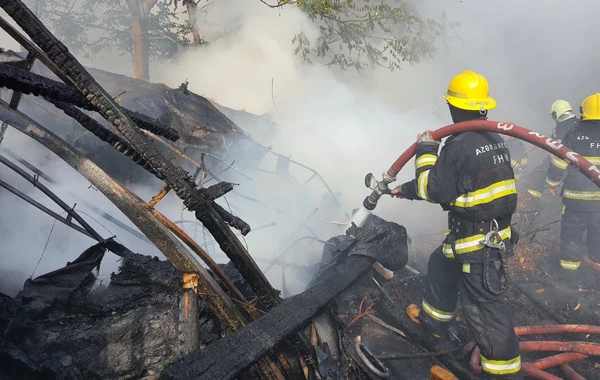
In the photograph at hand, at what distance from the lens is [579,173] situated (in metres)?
5.28

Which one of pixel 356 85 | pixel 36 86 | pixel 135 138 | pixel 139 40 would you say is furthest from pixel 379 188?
pixel 356 85

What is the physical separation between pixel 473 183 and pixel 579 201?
11.4 feet

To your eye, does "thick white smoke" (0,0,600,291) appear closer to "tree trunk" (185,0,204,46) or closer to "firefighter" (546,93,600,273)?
"tree trunk" (185,0,204,46)

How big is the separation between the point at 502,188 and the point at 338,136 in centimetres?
658

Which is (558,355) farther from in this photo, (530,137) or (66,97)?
(66,97)

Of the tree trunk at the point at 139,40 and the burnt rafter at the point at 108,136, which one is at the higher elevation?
the tree trunk at the point at 139,40

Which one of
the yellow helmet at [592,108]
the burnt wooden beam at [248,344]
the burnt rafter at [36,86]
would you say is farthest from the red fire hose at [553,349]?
the burnt rafter at [36,86]

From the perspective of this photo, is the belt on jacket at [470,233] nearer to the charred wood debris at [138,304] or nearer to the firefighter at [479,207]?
the firefighter at [479,207]

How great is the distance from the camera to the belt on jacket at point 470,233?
309 cm

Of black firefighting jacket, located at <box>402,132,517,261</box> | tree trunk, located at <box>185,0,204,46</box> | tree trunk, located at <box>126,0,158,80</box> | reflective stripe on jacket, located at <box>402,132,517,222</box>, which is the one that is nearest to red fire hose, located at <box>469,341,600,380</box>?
black firefighting jacket, located at <box>402,132,517,261</box>

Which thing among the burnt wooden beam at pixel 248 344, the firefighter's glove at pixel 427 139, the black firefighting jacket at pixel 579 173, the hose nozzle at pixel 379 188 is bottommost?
the black firefighting jacket at pixel 579 173

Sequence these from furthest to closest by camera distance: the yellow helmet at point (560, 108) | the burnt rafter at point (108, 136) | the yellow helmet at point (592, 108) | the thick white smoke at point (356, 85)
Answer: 1. the thick white smoke at point (356, 85)
2. the yellow helmet at point (560, 108)
3. the yellow helmet at point (592, 108)
4. the burnt rafter at point (108, 136)

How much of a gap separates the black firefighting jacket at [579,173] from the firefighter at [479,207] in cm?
249

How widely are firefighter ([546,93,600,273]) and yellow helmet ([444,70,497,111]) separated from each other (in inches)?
113
